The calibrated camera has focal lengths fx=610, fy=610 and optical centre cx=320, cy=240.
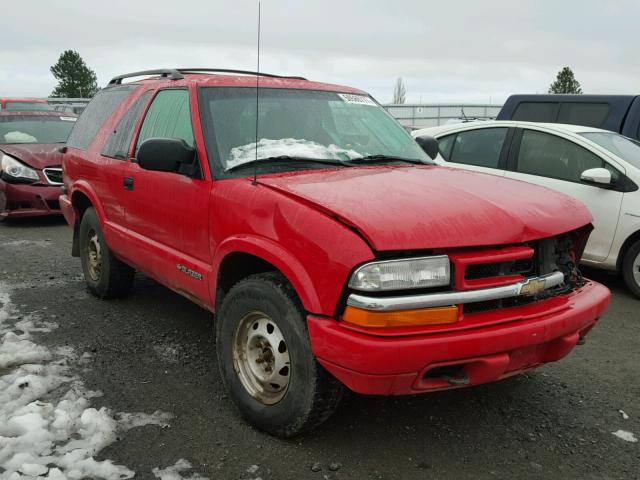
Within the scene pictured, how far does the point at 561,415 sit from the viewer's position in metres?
3.35

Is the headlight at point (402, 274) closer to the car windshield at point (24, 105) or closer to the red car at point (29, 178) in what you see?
the red car at point (29, 178)

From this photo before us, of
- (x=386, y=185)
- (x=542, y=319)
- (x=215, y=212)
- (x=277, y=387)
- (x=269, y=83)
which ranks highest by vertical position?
(x=269, y=83)

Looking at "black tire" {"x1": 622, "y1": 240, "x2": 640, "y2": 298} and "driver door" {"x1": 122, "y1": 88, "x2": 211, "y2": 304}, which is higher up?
"driver door" {"x1": 122, "y1": 88, "x2": 211, "y2": 304}

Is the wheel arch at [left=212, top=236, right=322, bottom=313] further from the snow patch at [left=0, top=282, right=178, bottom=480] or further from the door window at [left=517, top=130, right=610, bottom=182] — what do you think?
the door window at [left=517, top=130, right=610, bottom=182]

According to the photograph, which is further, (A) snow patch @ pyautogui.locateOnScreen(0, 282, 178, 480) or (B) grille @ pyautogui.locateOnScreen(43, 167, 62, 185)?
(B) grille @ pyautogui.locateOnScreen(43, 167, 62, 185)

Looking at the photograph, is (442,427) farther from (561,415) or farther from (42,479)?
(42,479)

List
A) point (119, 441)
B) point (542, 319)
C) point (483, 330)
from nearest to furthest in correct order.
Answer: point (483, 330)
point (542, 319)
point (119, 441)

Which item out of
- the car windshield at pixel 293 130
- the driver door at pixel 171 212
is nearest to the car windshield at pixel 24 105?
the driver door at pixel 171 212

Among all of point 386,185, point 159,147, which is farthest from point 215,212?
point 386,185

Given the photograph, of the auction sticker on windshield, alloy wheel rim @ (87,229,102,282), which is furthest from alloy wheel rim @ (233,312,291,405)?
alloy wheel rim @ (87,229,102,282)

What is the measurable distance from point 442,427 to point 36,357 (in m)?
2.60

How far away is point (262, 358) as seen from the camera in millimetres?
3098

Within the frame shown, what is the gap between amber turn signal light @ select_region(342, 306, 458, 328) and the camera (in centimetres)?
249

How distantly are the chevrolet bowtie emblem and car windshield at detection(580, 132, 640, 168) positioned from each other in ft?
12.4
